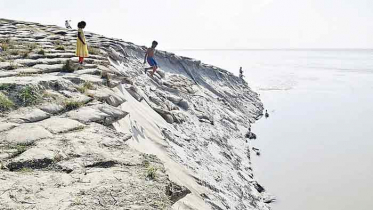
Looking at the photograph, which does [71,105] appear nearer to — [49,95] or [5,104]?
[49,95]

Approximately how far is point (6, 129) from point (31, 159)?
3.43 ft

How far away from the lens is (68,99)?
268 inches

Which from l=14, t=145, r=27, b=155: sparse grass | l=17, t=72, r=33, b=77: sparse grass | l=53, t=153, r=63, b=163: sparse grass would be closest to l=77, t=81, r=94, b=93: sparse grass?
l=17, t=72, r=33, b=77: sparse grass

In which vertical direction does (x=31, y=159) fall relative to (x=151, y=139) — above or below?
above

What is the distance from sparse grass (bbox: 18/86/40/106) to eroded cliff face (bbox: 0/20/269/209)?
2 cm

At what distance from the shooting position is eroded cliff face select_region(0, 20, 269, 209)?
4047 millimetres

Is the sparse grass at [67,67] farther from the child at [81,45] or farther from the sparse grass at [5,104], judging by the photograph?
the sparse grass at [5,104]

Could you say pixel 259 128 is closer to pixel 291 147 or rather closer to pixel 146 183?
pixel 291 147

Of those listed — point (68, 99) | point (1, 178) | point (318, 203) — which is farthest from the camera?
point (318, 203)

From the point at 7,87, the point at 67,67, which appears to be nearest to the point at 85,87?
the point at 67,67

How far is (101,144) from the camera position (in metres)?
5.31

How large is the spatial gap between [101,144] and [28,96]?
82.9 inches

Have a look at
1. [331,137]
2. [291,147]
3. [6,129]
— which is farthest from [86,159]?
[331,137]

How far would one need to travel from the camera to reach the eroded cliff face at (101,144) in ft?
13.3
